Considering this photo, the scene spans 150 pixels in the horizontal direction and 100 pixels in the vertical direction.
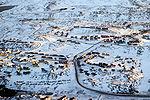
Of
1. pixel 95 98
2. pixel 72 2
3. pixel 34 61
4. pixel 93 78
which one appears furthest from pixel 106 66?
pixel 72 2

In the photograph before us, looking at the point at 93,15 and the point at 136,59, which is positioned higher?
the point at 93,15

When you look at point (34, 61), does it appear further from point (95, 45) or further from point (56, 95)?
point (95, 45)

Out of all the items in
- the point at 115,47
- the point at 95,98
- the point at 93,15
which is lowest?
the point at 95,98

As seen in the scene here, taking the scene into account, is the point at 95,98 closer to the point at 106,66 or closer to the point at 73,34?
the point at 106,66

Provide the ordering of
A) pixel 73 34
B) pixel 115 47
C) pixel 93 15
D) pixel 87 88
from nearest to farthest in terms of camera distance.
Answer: pixel 87 88 < pixel 115 47 < pixel 73 34 < pixel 93 15

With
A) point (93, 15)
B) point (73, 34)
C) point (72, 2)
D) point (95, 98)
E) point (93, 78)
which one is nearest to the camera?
point (95, 98)

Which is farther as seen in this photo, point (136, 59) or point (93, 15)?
point (93, 15)
